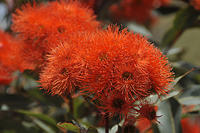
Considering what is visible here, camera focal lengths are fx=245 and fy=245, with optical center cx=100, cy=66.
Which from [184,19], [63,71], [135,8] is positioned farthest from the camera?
[135,8]

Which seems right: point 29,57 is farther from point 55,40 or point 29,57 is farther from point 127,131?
point 127,131

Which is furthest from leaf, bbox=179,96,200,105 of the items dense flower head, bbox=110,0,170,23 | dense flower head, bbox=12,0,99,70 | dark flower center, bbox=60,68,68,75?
dense flower head, bbox=110,0,170,23

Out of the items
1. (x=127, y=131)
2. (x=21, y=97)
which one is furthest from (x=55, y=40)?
(x=21, y=97)

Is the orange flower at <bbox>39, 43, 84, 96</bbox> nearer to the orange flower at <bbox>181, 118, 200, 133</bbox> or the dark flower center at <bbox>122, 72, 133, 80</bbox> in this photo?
the dark flower center at <bbox>122, 72, 133, 80</bbox>

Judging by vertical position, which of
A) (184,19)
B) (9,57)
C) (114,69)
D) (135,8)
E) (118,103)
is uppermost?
(135,8)

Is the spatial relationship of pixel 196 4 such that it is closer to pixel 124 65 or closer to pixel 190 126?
pixel 190 126

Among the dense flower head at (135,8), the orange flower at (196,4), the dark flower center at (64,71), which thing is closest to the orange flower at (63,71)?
the dark flower center at (64,71)

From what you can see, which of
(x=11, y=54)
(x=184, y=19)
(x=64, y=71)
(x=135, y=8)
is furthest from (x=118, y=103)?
(x=135, y=8)
